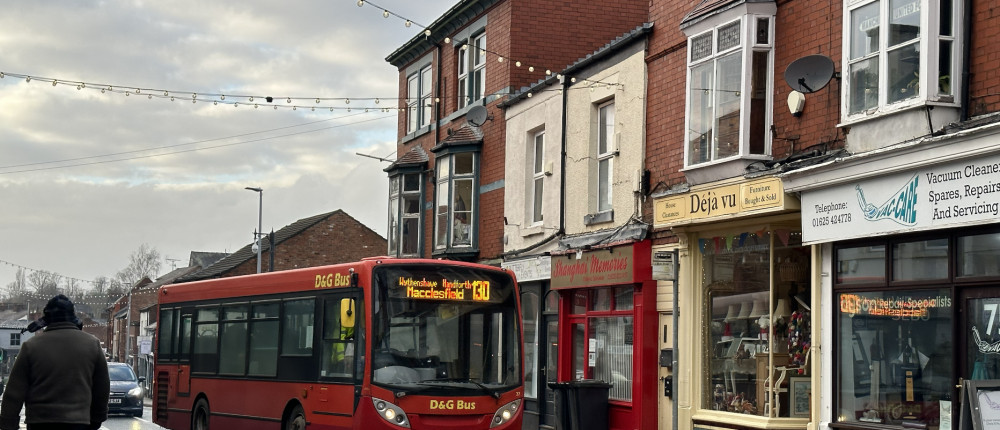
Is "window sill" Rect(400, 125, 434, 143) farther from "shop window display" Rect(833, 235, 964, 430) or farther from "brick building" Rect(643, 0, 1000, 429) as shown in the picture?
"shop window display" Rect(833, 235, 964, 430)

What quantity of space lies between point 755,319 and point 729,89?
10.3 ft

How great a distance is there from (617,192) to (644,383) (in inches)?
129

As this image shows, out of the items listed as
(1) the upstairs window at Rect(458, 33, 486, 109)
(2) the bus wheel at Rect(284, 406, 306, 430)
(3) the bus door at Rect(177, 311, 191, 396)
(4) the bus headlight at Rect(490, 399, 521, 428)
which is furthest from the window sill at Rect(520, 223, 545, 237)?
(4) the bus headlight at Rect(490, 399, 521, 428)

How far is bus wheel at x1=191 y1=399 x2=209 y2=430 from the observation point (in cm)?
1842

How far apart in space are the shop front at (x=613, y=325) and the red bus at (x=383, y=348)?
11.8ft

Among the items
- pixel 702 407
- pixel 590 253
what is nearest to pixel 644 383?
pixel 702 407

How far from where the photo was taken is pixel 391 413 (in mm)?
13648

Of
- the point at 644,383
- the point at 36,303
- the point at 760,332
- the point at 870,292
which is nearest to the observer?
the point at 870,292

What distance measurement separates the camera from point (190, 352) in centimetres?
1923

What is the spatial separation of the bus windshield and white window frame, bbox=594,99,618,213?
5.33 meters

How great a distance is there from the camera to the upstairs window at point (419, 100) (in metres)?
28.7

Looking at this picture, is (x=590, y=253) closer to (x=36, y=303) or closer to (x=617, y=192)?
(x=617, y=192)

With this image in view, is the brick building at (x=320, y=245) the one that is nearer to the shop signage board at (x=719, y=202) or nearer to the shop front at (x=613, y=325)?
the shop front at (x=613, y=325)

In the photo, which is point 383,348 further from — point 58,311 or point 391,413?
point 58,311
